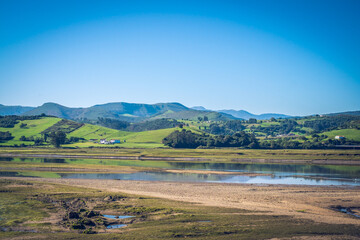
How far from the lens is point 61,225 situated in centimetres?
2938

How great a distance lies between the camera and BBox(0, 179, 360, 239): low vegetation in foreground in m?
26.9

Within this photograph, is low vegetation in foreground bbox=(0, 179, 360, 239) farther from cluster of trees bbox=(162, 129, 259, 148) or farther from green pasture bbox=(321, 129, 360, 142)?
green pasture bbox=(321, 129, 360, 142)

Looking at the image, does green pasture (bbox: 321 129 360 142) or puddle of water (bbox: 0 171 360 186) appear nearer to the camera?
puddle of water (bbox: 0 171 360 186)

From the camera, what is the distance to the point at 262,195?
46156mm

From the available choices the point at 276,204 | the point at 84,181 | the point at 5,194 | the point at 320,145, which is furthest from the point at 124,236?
the point at 320,145

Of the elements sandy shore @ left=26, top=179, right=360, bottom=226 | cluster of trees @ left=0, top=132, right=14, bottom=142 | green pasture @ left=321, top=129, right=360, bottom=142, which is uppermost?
green pasture @ left=321, top=129, right=360, bottom=142

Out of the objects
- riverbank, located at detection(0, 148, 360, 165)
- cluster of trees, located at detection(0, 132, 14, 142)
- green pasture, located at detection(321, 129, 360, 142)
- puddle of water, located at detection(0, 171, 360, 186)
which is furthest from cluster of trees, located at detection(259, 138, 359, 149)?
cluster of trees, located at detection(0, 132, 14, 142)

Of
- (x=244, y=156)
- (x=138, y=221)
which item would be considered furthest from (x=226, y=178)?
(x=244, y=156)

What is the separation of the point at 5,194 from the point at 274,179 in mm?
48715

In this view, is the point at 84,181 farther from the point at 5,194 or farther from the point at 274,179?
the point at 274,179

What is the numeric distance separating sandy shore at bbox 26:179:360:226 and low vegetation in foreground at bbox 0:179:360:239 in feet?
10.6

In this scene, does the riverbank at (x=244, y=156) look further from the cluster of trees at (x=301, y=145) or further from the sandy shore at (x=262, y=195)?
the sandy shore at (x=262, y=195)

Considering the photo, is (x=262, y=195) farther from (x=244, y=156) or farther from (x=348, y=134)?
(x=348, y=134)

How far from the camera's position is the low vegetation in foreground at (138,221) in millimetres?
26922
